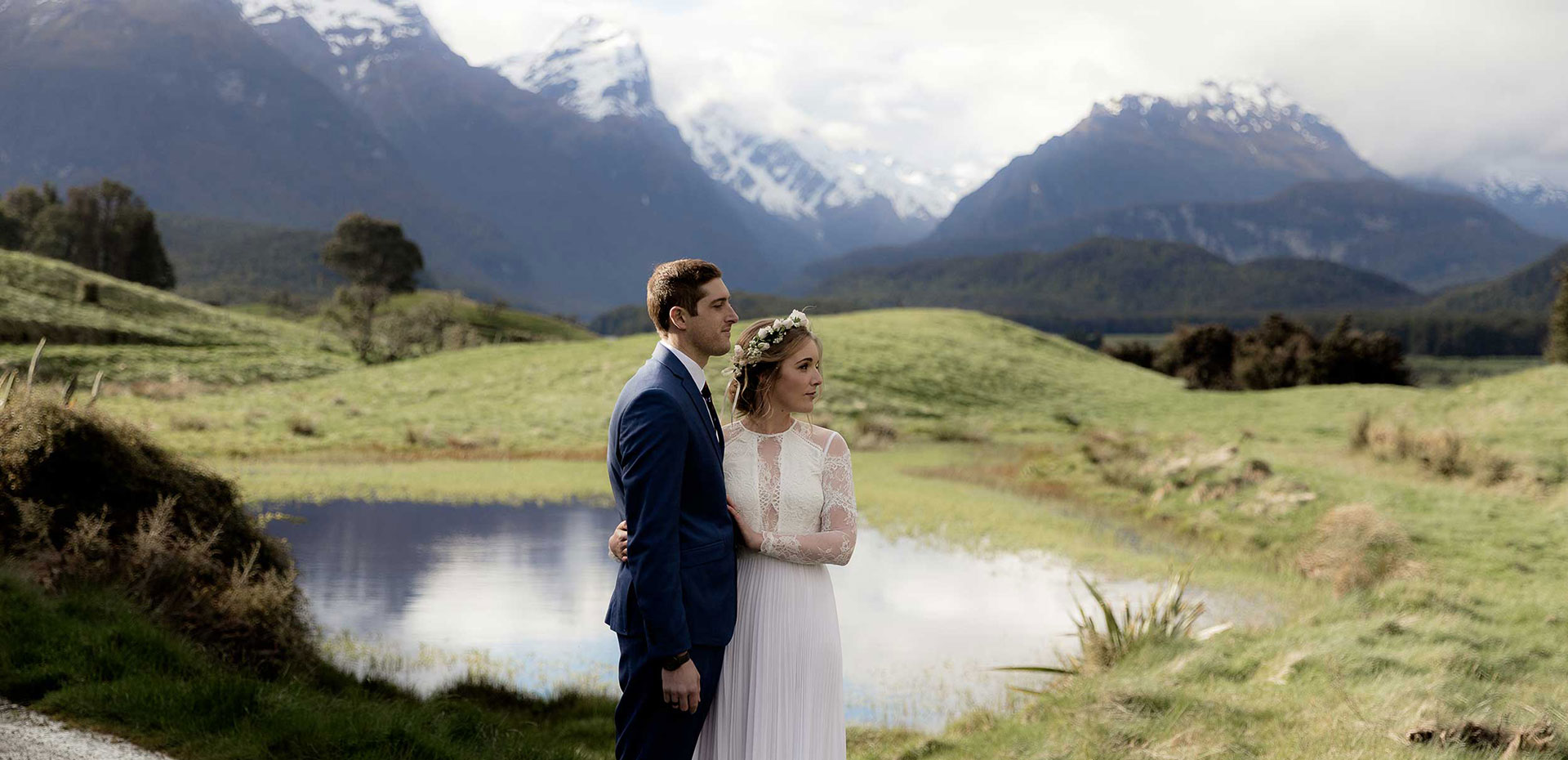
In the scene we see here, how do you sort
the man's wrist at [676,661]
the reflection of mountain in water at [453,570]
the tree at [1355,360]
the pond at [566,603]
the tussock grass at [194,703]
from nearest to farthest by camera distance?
the man's wrist at [676,661] < the tussock grass at [194,703] < the pond at [566,603] < the reflection of mountain in water at [453,570] < the tree at [1355,360]

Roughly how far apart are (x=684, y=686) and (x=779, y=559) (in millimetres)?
677

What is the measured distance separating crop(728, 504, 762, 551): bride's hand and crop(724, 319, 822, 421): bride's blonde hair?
1.44 ft

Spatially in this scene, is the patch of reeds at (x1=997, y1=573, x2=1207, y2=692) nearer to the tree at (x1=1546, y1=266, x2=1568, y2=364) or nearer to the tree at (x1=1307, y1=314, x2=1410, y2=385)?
the tree at (x1=1546, y1=266, x2=1568, y2=364)

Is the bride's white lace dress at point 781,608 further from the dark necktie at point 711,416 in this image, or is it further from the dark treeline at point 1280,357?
the dark treeline at point 1280,357

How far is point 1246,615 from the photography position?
1261 cm

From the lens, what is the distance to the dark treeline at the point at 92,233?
278 ft

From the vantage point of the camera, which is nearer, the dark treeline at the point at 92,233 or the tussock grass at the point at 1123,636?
the tussock grass at the point at 1123,636

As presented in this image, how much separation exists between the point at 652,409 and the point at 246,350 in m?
56.3

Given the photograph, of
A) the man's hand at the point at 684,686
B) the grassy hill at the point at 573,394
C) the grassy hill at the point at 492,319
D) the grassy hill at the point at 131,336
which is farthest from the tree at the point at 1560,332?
the man's hand at the point at 684,686

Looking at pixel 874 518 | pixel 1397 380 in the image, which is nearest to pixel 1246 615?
pixel 874 518

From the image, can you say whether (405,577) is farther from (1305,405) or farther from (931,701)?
(1305,405)

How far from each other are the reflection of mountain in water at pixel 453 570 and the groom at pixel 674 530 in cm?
721

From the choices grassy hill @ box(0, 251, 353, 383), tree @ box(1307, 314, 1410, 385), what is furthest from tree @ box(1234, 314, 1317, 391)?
grassy hill @ box(0, 251, 353, 383)

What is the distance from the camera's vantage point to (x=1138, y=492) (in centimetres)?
2281
